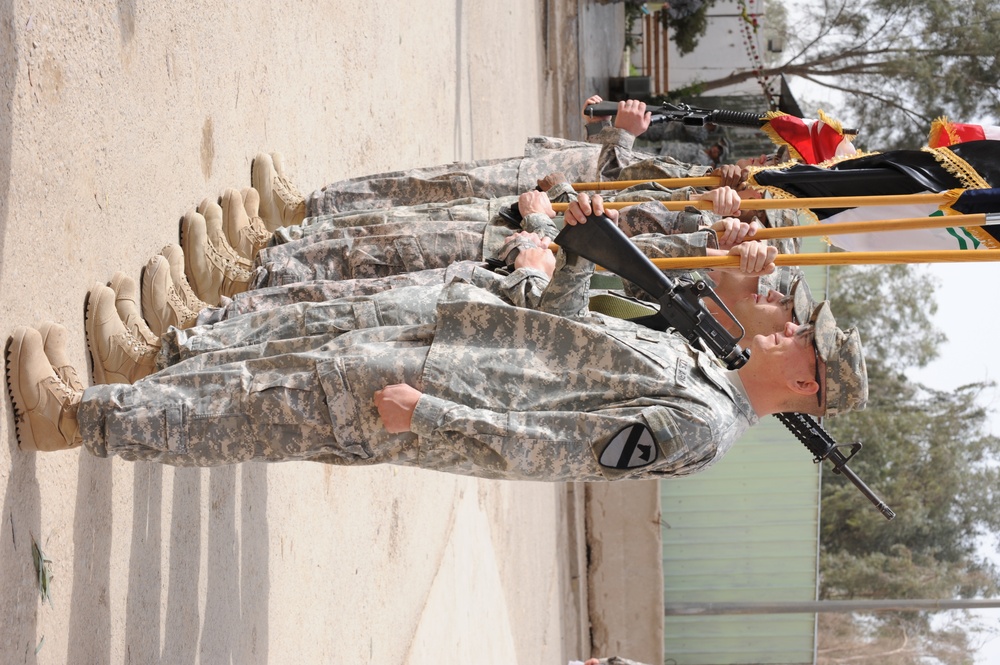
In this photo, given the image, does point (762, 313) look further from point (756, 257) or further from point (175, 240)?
point (175, 240)

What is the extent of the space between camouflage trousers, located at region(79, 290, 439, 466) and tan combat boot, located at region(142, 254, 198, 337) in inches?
22.7

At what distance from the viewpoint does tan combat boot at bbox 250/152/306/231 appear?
15.2 feet

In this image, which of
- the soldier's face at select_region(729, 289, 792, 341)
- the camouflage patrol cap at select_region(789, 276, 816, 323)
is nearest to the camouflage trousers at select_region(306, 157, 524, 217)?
the soldier's face at select_region(729, 289, 792, 341)

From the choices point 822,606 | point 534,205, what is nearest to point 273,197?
point 534,205

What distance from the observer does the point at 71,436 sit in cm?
305

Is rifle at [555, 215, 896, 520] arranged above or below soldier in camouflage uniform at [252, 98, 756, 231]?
below

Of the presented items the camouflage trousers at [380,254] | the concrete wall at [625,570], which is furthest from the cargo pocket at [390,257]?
the concrete wall at [625,570]

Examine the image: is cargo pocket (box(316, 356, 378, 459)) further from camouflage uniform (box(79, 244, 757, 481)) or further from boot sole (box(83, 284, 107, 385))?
boot sole (box(83, 284, 107, 385))

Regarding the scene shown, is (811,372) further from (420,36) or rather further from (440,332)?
(420,36)

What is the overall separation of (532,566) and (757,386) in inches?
232

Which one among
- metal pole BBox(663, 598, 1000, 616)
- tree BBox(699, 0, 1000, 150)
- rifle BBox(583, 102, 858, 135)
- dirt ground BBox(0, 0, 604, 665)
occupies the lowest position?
metal pole BBox(663, 598, 1000, 616)

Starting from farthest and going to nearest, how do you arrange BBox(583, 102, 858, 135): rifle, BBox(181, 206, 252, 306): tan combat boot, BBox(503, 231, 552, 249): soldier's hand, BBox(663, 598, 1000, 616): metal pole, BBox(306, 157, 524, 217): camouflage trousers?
BBox(663, 598, 1000, 616): metal pole < BBox(583, 102, 858, 135): rifle < BBox(306, 157, 524, 217): camouflage trousers < BBox(181, 206, 252, 306): tan combat boot < BBox(503, 231, 552, 249): soldier's hand

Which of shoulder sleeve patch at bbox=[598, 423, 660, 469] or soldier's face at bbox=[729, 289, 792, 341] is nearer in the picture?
shoulder sleeve patch at bbox=[598, 423, 660, 469]

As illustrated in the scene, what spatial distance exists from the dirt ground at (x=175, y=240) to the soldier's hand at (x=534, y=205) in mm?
1311
